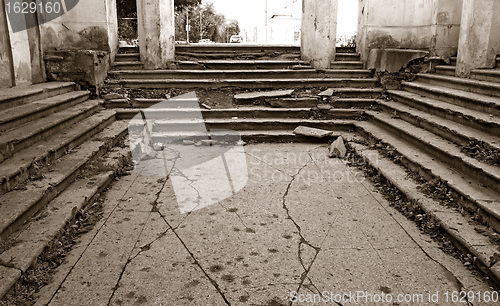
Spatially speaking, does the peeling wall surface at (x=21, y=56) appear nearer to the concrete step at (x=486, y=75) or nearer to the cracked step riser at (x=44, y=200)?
the cracked step riser at (x=44, y=200)

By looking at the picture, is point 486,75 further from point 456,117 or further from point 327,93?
point 327,93

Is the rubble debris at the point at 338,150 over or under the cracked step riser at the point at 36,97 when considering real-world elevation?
under

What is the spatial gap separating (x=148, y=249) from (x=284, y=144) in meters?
3.46

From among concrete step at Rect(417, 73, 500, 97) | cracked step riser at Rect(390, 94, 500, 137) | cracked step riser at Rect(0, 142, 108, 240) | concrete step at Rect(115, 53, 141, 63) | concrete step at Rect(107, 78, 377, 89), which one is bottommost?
cracked step riser at Rect(0, 142, 108, 240)

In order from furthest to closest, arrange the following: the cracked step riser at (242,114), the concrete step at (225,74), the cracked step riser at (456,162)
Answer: the concrete step at (225,74), the cracked step riser at (242,114), the cracked step riser at (456,162)

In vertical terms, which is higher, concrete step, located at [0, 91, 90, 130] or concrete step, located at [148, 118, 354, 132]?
concrete step, located at [0, 91, 90, 130]

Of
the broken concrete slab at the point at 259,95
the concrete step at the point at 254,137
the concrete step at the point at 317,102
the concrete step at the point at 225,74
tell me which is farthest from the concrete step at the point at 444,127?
the broken concrete slab at the point at 259,95

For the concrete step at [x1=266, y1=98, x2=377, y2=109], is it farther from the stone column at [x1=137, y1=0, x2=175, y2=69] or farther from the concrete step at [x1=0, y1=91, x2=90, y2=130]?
the concrete step at [x1=0, y1=91, x2=90, y2=130]

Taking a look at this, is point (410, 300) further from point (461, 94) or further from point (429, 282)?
point (461, 94)

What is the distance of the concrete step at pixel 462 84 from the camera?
4968 millimetres

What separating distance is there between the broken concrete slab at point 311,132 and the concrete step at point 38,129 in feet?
10.6

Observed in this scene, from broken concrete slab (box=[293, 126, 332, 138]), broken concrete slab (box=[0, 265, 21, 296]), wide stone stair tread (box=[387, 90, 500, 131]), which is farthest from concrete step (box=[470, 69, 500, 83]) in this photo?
broken concrete slab (box=[0, 265, 21, 296])

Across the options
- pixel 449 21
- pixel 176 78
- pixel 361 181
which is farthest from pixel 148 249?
pixel 449 21

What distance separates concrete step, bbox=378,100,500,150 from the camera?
4.04 meters
